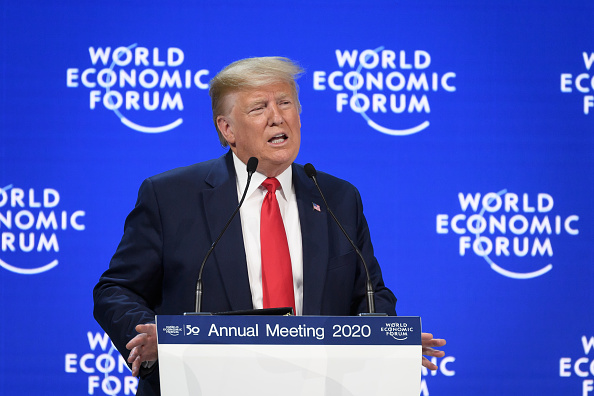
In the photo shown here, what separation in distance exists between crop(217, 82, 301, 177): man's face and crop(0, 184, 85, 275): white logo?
1.39 meters

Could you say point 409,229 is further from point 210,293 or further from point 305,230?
point 210,293

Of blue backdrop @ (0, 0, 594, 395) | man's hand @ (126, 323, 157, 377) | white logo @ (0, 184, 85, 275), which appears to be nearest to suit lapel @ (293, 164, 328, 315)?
man's hand @ (126, 323, 157, 377)

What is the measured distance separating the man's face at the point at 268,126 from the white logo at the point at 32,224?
139cm

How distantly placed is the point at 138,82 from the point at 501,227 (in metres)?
1.91

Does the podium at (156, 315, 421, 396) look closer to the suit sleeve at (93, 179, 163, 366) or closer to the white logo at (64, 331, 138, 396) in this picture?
the suit sleeve at (93, 179, 163, 366)

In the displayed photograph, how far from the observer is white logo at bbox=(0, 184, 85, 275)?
344 centimetres

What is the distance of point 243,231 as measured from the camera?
2.35 metres

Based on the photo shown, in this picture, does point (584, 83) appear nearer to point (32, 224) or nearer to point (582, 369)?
point (582, 369)

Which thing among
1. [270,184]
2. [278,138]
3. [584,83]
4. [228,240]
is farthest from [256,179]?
[584,83]

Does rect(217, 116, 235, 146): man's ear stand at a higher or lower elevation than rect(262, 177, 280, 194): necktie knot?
higher

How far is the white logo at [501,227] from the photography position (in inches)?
140

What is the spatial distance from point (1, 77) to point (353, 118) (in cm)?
173

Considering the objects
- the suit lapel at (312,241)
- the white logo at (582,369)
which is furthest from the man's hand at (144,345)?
the white logo at (582,369)

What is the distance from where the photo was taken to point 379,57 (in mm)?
3547
